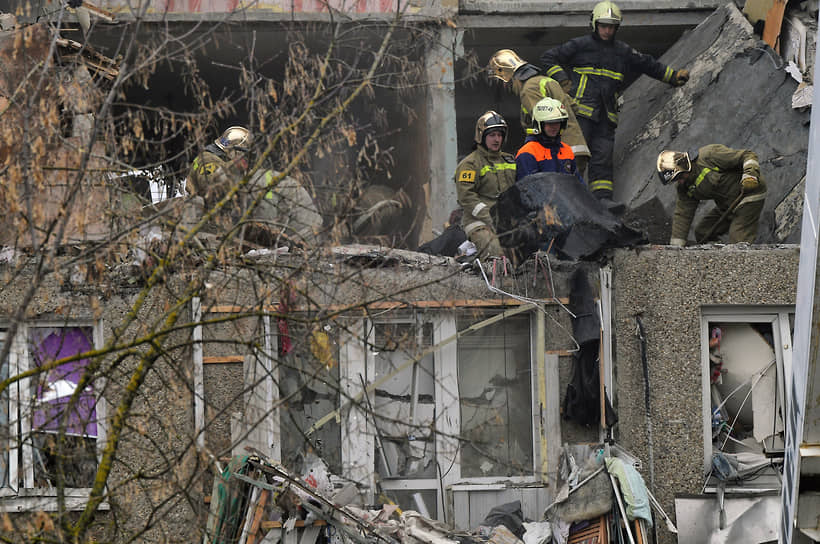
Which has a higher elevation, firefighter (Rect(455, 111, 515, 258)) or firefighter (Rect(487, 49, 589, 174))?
firefighter (Rect(487, 49, 589, 174))

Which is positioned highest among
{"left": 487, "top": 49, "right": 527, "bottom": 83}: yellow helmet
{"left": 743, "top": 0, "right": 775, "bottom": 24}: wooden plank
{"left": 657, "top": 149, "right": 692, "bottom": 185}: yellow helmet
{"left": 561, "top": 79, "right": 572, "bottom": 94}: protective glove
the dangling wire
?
{"left": 743, "top": 0, "right": 775, "bottom": 24}: wooden plank

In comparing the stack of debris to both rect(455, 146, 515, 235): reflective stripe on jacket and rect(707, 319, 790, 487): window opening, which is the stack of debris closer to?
rect(707, 319, 790, 487): window opening

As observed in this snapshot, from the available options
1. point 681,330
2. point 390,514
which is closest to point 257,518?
point 390,514

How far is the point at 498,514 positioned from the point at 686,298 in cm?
228

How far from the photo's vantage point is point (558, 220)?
10.4 metres

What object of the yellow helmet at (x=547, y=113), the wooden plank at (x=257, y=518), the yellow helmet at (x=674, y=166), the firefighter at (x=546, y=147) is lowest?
the wooden plank at (x=257, y=518)

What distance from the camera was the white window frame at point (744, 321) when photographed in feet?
32.6

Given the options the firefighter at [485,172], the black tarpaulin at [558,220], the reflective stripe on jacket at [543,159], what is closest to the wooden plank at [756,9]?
the reflective stripe on jacket at [543,159]

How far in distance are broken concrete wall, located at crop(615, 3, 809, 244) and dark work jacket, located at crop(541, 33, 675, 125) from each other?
988 millimetres

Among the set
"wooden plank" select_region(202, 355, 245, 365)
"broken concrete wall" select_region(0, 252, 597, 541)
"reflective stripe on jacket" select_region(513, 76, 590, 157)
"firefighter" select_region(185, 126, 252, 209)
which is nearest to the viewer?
"firefighter" select_region(185, 126, 252, 209)

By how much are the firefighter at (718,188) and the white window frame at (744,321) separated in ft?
4.94

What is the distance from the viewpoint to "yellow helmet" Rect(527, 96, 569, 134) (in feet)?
37.6

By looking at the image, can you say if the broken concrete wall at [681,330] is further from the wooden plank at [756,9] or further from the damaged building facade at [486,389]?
the wooden plank at [756,9]

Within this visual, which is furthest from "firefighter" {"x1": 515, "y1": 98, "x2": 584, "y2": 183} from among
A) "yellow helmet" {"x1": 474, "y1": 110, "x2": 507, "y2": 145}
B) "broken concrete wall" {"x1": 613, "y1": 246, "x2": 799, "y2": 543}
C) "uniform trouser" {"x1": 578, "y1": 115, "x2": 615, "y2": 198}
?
"broken concrete wall" {"x1": 613, "y1": 246, "x2": 799, "y2": 543}
